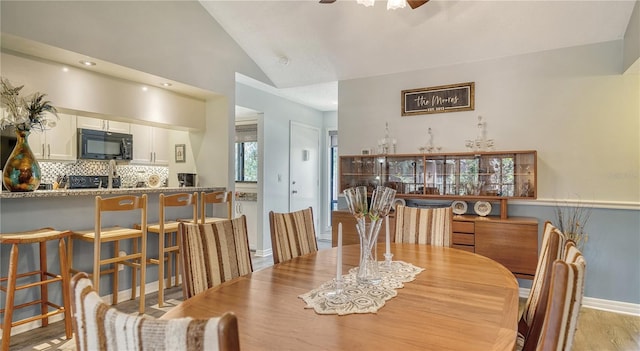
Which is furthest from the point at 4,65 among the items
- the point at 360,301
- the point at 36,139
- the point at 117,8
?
the point at 360,301

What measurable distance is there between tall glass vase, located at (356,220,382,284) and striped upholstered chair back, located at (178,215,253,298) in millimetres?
648

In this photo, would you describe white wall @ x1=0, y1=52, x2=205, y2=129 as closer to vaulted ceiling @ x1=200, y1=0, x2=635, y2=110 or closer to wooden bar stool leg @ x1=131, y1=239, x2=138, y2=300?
vaulted ceiling @ x1=200, y1=0, x2=635, y2=110

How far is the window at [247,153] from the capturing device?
5.64 metres

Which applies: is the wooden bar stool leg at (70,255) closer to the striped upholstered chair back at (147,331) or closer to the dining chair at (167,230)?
the dining chair at (167,230)

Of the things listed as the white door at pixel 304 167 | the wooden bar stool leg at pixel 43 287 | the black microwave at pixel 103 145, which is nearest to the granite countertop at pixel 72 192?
the wooden bar stool leg at pixel 43 287

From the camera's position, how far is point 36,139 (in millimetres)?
3688

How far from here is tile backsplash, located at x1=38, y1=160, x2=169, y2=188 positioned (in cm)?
400

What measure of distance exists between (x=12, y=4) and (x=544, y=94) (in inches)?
180

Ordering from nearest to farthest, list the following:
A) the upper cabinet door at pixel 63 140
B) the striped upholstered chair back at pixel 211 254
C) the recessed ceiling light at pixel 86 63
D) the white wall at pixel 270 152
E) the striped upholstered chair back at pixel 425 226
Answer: the striped upholstered chair back at pixel 211 254 < the striped upholstered chair back at pixel 425 226 < the recessed ceiling light at pixel 86 63 < the upper cabinet door at pixel 63 140 < the white wall at pixel 270 152

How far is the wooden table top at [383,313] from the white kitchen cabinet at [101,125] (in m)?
3.60

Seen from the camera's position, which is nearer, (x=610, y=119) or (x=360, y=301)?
(x=360, y=301)

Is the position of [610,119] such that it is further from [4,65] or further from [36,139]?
[36,139]

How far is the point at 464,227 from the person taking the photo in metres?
3.53

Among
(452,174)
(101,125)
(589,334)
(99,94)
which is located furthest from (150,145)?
(589,334)
